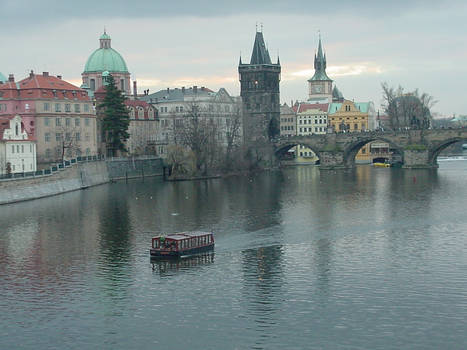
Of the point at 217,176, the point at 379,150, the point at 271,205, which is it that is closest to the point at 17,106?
the point at 217,176

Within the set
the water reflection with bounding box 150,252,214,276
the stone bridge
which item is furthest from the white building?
the stone bridge

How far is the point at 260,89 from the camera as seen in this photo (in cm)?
16225

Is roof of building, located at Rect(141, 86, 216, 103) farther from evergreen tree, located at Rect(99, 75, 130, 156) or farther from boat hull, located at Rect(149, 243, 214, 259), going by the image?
boat hull, located at Rect(149, 243, 214, 259)

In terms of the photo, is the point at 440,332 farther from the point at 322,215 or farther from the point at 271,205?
the point at 271,205

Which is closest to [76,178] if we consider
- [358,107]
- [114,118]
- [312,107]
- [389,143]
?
[114,118]

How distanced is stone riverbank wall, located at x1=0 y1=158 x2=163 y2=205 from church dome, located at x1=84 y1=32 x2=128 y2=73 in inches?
1775

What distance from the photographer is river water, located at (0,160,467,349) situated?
3456cm

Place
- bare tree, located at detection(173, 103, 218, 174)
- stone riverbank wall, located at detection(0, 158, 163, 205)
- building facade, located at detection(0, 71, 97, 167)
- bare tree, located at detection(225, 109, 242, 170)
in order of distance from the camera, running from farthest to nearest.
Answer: bare tree, located at detection(225, 109, 242, 170), bare tree, located at detection(173, 103, 218, 174), building facade, located at detection(0, 71, 97, 167), stone riverbank wall, located at detection(0, 158, 163, 205)

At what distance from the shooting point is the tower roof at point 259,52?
529 ft

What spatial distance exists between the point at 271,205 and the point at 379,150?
10220 centimetres

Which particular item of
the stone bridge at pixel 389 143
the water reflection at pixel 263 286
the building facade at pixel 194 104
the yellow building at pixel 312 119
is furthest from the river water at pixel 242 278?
the yellow building at pixel 312 119

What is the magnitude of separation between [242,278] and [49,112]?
226 feet

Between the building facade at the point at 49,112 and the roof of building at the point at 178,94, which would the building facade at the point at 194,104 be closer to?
the roof of building at the point at 178,94

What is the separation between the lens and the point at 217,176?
383ft
